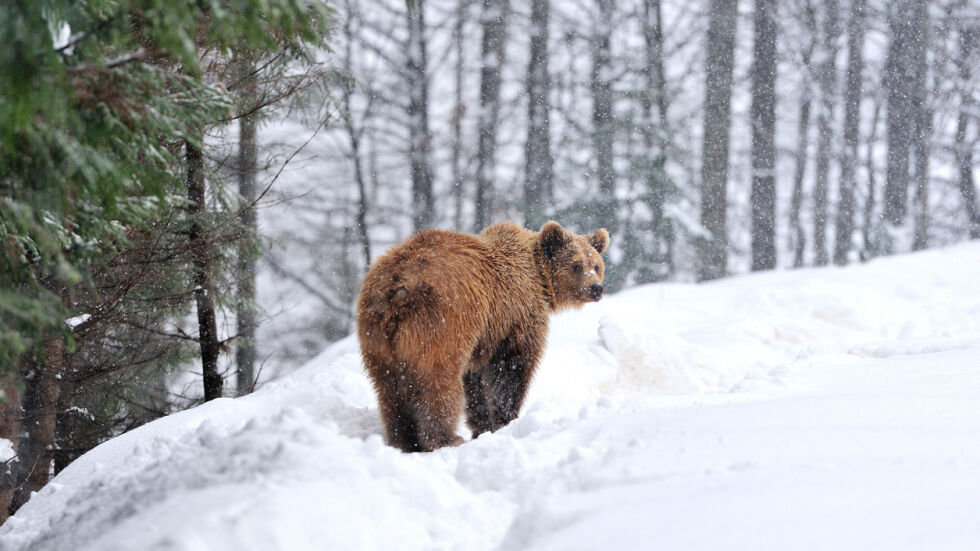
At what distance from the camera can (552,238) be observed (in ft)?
19.6

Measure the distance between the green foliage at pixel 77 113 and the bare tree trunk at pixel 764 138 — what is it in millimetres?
15840

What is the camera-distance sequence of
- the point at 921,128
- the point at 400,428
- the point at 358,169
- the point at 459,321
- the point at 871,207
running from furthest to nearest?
the point at 871,207
the point at 921,128
the point at 358,169
the point at 400,428
the point at 459,321

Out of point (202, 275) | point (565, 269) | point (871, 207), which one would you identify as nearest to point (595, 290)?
point (565, 269)

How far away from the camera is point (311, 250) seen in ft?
54.4

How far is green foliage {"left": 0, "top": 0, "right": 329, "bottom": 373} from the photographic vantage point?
233cm

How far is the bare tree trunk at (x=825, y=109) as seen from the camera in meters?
19.2

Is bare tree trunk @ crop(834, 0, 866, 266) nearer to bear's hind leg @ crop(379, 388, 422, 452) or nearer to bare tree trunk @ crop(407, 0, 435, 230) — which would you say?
bare tree trunk @ crop(407, 0, 435, 230)

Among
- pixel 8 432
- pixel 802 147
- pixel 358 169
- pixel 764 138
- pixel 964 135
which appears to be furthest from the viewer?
pixel 802 147

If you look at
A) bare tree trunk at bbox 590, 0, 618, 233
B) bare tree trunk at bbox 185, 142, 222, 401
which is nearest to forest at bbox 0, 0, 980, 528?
bare tree trunk at bbox 590, 0, 618, 233

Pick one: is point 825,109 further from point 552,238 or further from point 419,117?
point 552,238

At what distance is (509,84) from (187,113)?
15724 mm

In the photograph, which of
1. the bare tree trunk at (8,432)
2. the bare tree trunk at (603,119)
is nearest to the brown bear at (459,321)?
the bare tree trunk at (8,432)

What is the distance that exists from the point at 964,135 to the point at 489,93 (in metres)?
13.6

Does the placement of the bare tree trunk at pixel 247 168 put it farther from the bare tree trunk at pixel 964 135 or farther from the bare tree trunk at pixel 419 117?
the bare tree trunk at pixel 964 135
